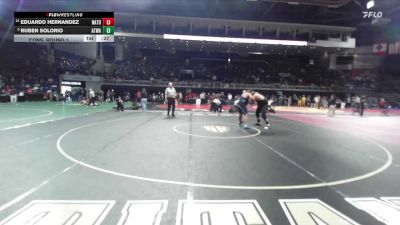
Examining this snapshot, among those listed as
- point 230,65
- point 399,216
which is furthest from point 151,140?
point 230,65

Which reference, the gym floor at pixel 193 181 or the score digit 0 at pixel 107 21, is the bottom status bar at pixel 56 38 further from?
the gym floor at pixel 193 181

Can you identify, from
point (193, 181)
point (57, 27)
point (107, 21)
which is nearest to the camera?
point (193, 181)

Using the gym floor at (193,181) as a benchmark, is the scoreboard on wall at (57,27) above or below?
above

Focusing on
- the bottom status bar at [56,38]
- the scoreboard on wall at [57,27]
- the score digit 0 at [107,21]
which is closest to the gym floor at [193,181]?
the bottom status bar at [56,38]

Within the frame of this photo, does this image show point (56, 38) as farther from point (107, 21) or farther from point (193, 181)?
point (193, 181)

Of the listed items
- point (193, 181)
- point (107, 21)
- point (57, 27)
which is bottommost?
point (193, 181)

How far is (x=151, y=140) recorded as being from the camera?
8.80 meters

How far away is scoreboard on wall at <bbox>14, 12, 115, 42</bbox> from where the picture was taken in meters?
9.16

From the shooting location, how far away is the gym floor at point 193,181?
11.7 feet

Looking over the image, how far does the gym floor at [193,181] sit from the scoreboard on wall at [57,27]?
10.6 feet

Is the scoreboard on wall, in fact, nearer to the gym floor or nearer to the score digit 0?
the score digit 0

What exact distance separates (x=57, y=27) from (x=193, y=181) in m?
7.36

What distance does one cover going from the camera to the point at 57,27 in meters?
9.25

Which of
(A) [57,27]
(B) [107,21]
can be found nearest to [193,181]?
(B) [107,21]
